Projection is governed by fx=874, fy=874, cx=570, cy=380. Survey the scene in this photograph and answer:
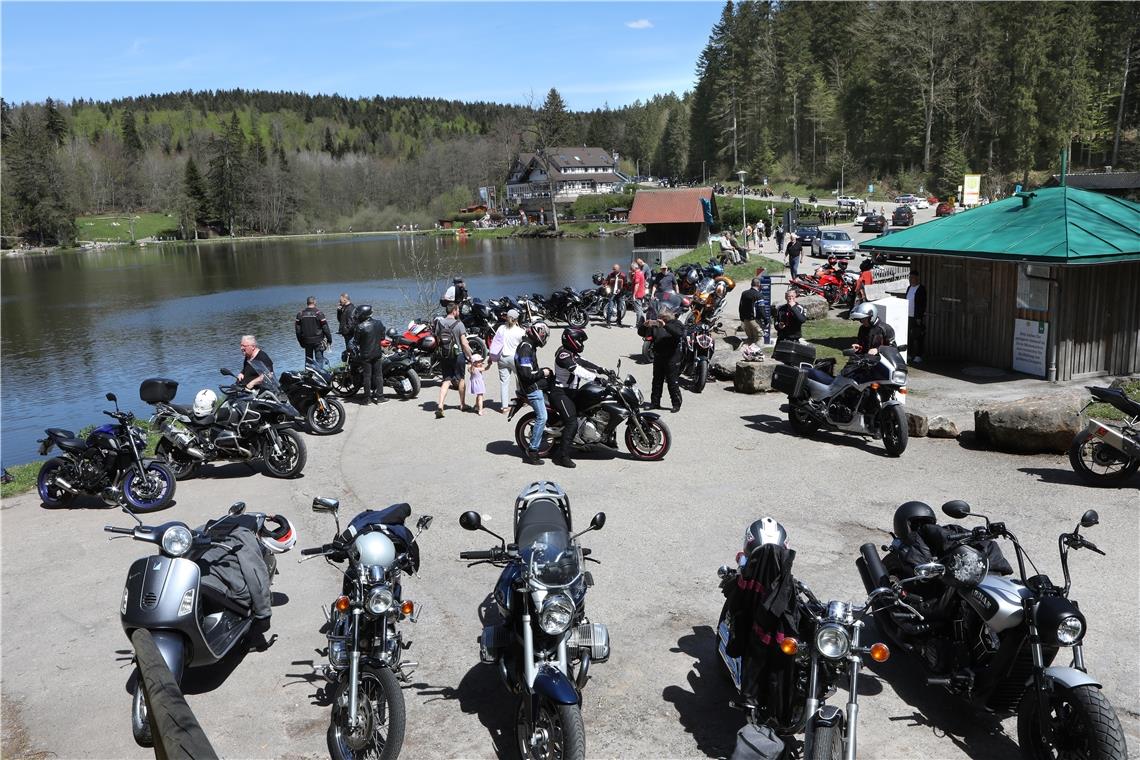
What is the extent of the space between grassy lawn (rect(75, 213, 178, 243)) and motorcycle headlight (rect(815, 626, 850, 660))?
439 ft

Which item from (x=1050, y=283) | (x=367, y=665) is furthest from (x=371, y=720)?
(x=1050, y=283)

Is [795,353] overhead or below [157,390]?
below

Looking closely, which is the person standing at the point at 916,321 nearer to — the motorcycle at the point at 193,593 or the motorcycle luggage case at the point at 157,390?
the motorcycle luggage case at the point at 157,390

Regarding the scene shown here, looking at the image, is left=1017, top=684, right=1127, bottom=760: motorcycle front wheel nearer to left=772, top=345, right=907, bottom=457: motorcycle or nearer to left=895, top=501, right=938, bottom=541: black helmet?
left=895, top=501, right=938, bottom=541: black helmet

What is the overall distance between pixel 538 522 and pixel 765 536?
61.3 inches

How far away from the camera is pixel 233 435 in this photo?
10.8 m

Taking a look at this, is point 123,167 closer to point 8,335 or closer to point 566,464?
point 8,335

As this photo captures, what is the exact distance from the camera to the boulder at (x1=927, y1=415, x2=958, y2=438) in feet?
38.1

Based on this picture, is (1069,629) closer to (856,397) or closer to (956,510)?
(956,510)

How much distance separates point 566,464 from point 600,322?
1345 centimetres

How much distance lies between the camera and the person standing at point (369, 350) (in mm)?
14508

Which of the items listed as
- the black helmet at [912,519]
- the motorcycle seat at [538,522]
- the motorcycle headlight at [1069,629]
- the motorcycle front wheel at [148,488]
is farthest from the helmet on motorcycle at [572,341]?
the motorcycle headlight at [1069,629]

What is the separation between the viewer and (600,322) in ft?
79.2

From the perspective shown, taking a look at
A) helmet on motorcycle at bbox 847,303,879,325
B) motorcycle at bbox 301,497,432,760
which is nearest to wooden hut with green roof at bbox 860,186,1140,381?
helmet on motorcycle at bbox 847,303,879,325
